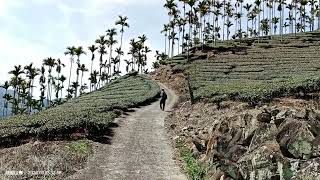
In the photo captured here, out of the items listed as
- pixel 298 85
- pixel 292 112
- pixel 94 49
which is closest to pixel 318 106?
pixel 298 85

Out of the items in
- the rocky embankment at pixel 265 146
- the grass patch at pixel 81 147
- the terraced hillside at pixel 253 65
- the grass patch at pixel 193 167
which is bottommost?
the grass patch at pixel 193 167

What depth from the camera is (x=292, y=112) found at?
1598cm

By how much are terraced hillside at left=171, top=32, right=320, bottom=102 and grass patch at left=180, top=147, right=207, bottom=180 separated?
1066 cm

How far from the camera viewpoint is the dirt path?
66.3 feet

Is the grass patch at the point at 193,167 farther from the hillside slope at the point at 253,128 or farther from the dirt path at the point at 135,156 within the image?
the dirt path at the point at 135,156

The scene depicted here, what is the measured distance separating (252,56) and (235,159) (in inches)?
2559

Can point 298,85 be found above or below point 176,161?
above

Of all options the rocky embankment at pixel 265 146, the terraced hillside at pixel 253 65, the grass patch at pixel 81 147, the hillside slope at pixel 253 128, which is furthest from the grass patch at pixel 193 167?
the terraced hillside at pixel 253 65

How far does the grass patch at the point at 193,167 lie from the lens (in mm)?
19319

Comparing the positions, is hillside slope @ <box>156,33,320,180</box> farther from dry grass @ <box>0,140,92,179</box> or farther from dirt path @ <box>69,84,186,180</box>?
dry grass @ <box>0,140,92,179</box>

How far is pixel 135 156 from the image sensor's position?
2316cm

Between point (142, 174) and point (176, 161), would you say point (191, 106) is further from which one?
point (142, 174)

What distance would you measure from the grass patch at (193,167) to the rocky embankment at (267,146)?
0.37 m

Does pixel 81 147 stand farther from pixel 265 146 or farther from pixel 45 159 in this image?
pixel 265 146
